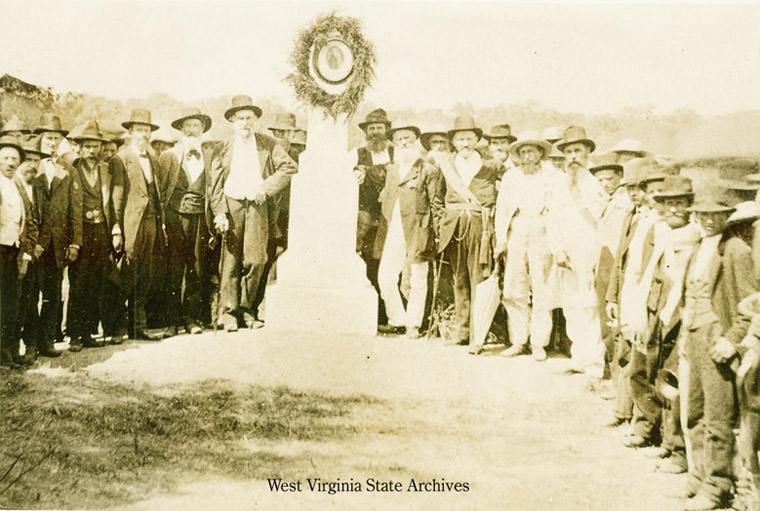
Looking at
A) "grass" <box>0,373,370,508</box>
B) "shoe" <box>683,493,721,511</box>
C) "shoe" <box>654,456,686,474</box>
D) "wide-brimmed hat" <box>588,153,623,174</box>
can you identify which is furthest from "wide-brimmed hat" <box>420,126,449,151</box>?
"shoe" <box>683,493,721,511</box>

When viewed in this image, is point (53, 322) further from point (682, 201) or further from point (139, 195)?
point (682, 201)

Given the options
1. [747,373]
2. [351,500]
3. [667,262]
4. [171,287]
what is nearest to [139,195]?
[171,287]

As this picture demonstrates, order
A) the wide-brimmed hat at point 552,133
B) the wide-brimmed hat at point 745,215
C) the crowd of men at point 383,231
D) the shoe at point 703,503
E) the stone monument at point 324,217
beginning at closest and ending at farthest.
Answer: the shoe at point 703,503, the wide-brimmed hat at point 745,215, the crowd of men at point 383,231, the wide-brimmed hat at point 552,133, the stone monument at point 324,217

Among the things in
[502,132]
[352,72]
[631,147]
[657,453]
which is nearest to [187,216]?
[352,72]

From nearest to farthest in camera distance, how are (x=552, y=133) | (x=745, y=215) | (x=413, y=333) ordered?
(x=745, y=215) < (x=552, y=133) < (x=413, y=333)

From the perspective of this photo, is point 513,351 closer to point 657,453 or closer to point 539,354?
point 539,354

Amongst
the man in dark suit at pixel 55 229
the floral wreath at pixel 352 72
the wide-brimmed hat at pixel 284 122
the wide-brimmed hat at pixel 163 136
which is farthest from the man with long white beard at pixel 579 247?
the man in dark suit at pixel 55 229

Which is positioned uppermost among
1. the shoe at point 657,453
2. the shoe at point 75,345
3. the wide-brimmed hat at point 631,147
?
the wide-brimmed hat at point 631,147

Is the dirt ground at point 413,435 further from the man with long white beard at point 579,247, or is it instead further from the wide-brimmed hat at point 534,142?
the wide-brimmed hat at point 534,142
